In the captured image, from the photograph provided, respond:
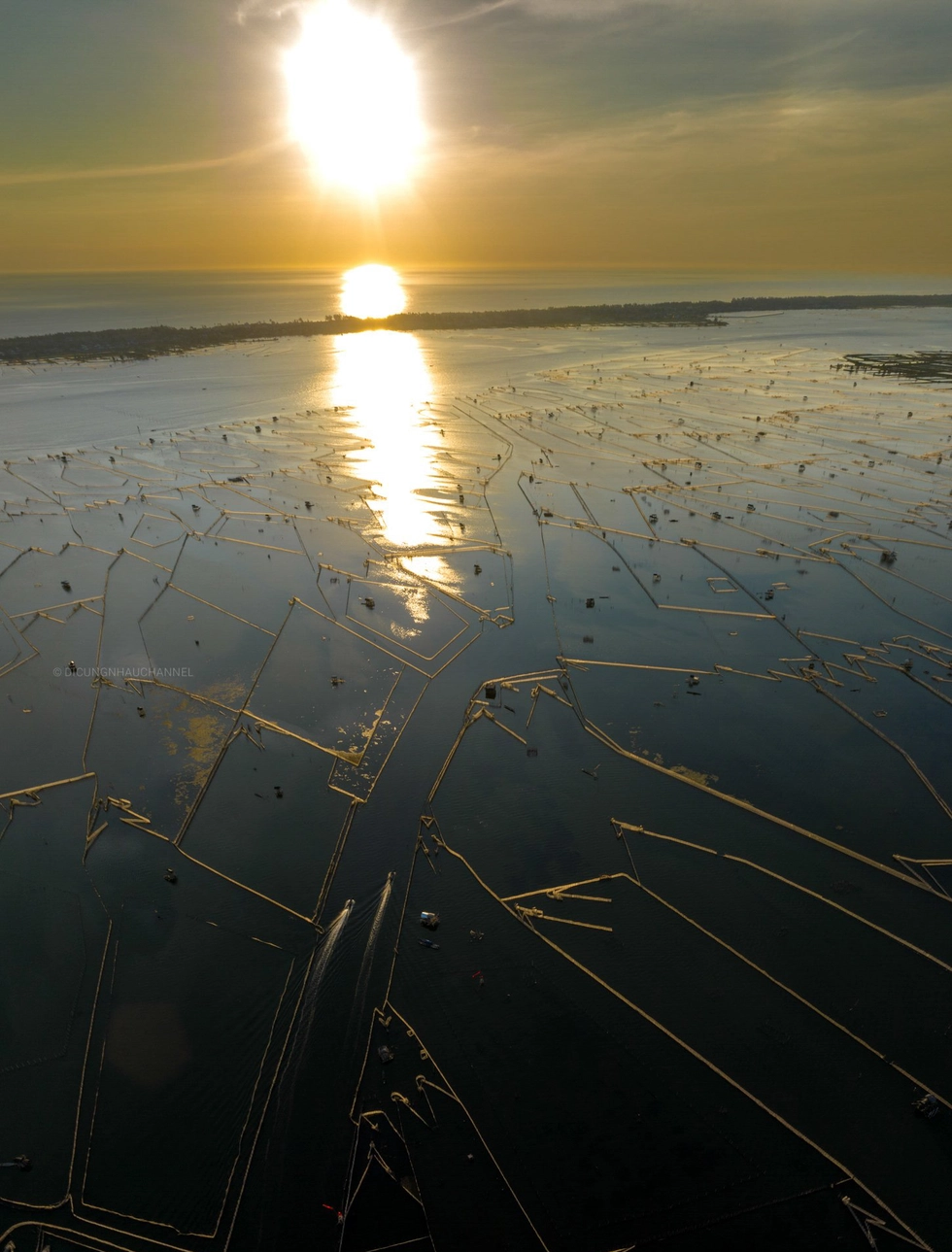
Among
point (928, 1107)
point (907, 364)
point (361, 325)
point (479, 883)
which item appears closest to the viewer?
point (928, 1107)

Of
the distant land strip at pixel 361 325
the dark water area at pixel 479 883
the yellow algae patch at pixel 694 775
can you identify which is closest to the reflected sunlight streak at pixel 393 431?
the dark water area at pixel 479 883

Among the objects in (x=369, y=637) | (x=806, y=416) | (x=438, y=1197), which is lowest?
(x=438, y=1197)

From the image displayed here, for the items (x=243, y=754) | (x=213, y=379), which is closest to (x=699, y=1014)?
(x=243, y=754)

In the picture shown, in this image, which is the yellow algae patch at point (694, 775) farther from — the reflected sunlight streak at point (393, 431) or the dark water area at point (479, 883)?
the reflected sunlight streak at point (393, 431)

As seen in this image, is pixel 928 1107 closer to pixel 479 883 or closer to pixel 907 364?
pixel 479 883

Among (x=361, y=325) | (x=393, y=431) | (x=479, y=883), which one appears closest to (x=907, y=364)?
(x=393, y=431)

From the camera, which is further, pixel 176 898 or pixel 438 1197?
pixel 176 898

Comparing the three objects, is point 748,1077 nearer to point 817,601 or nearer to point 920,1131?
point 920,1131
